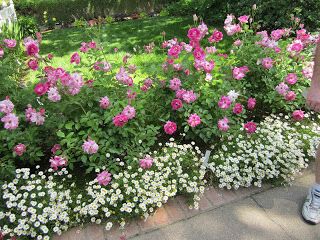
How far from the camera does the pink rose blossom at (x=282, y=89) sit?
314 cm

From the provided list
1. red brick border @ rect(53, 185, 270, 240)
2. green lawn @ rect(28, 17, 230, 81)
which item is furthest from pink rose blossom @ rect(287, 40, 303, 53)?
green lawn @ rect(28, 17, 230, 81)

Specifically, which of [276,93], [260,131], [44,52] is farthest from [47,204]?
[44,52]

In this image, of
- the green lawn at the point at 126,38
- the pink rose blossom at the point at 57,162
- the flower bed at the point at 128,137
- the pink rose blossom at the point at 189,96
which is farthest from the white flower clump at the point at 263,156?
the green lawn at the point at 126,38

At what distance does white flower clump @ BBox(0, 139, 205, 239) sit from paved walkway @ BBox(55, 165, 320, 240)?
3.3 inches

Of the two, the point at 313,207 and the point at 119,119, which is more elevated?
the point at 119,119

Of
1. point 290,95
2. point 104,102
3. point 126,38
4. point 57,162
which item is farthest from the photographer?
point 126,38

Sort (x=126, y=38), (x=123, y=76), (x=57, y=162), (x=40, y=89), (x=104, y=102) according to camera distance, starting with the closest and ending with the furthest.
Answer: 1. (x=40, y=89)
2. (x=57, y=162)
3. (x=104, y=102)
4. (x=123, y=76)
5. (x=126, y=38)

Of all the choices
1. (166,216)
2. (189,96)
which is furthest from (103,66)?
(166,216)

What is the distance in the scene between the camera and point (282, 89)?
314 cm

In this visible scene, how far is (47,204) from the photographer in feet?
7.66

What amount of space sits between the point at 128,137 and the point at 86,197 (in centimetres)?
60

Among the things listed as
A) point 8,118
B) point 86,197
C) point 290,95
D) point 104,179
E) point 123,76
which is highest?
point 123,76

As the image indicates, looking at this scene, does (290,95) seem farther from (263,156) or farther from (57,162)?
(57,162)

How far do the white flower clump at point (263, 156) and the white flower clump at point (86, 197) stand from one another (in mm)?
251
